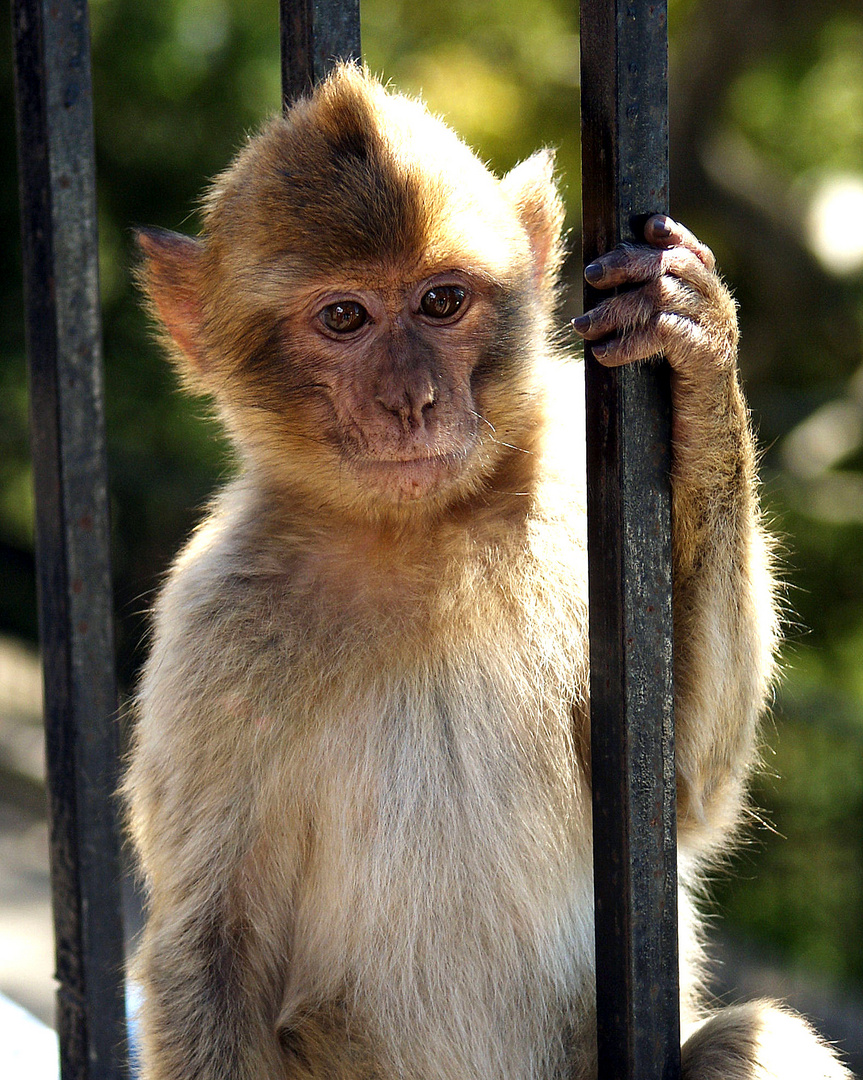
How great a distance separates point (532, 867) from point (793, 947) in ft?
14.6

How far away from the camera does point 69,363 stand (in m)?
1.98

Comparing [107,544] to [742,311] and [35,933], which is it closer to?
[35,933]

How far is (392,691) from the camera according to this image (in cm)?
211

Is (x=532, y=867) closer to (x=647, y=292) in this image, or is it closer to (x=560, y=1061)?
(x=560, y=1061)

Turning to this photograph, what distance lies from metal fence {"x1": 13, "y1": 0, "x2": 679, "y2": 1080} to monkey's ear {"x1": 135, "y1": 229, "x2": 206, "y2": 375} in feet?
1.17

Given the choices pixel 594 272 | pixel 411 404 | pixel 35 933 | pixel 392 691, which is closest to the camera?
pixel 594 272

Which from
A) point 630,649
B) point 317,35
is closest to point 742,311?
point 317,35

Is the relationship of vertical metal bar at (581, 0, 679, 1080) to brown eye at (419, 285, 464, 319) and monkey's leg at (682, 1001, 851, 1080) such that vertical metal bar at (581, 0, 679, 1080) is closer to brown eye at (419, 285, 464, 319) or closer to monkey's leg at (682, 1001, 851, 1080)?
monkey's leg at (682, 1001, 851, 1080)

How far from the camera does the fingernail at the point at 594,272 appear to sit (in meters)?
1.51

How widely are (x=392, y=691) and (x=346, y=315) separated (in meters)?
0.63

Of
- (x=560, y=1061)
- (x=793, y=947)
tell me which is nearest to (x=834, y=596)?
(x=793, y=947)

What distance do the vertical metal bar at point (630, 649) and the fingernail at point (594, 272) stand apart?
3 cm

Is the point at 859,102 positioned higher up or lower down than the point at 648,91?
higher up

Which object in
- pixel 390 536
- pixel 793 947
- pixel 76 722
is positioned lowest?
pixel 793 947
